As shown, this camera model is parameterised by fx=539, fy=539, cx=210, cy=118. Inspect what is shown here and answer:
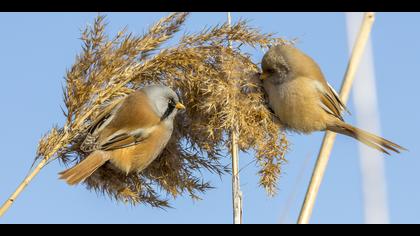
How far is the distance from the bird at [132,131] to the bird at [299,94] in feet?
1.99

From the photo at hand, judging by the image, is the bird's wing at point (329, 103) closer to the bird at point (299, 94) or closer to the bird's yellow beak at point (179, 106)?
the bird at point (299, 94)

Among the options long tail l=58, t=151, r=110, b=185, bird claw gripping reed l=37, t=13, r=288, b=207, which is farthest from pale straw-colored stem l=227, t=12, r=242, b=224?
long tail l=58, t=151, r=110, b=185

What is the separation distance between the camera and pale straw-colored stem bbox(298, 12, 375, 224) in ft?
7.39

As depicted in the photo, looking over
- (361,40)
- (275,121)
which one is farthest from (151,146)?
(361,40)

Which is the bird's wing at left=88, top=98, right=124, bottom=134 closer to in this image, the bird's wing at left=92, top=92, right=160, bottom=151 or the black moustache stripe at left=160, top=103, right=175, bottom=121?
the bird's wing at left=92, top=92, right=160, bottom=151

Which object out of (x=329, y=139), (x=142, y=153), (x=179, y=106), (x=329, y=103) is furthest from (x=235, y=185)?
(x=329, y=103)

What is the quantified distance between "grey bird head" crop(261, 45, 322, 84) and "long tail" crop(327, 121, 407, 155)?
0.40 meters

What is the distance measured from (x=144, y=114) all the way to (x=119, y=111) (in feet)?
0.75

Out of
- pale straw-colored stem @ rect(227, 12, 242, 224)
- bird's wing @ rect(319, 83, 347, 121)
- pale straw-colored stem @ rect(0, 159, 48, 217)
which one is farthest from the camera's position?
bird's wing @ rect(319, 83, 347, 121)

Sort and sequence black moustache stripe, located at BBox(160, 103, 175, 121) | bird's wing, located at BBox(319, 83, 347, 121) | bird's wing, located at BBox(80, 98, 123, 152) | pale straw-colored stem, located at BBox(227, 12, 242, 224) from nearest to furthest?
pale straw-colored stem, located at BBox(227, 12, 242, 224)
bird's wing, located at BBox(80, 98, 123, 152)
black moustache stripe, located at BBox(160, 103, 175, 121)
bird's wing, located at BBox(319, 83, 347, 121)

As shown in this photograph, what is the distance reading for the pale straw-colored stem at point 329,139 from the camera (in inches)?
88.7

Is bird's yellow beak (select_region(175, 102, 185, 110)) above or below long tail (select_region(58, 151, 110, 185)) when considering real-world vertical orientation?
above

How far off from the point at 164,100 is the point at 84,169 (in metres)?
0.63

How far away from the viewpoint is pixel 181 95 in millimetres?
3121
